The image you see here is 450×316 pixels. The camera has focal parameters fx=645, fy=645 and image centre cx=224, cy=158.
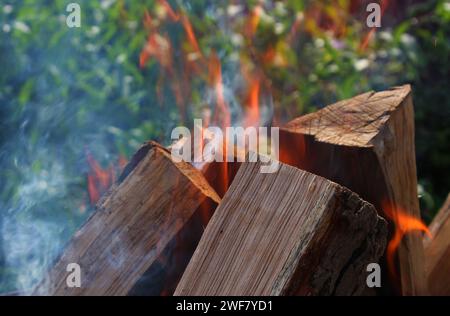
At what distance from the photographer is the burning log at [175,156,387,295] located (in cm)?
113

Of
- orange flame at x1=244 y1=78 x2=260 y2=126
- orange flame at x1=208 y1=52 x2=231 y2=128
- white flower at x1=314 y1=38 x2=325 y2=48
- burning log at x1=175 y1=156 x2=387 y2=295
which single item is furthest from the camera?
white flower at x1=314 y1=38 x2=325 y2=48

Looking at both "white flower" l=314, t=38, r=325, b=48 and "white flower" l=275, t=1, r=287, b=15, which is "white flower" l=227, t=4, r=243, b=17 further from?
"white flower" l=314, t=38, r=325, b=48

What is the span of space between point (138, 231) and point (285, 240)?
359 mm

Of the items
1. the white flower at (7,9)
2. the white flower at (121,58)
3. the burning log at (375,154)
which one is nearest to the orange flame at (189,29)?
the white flower at (121,58)

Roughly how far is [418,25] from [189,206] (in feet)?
7.56

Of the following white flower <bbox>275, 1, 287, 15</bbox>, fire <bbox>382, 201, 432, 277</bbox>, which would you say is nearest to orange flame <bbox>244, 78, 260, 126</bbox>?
fire <bbox>382, 201, 432, 277</bbox>

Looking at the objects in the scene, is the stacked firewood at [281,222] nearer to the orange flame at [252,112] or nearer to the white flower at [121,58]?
the orange flame at [252,112]

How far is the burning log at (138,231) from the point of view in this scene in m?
1.35

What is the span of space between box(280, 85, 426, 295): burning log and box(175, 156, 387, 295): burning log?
0.70 ft

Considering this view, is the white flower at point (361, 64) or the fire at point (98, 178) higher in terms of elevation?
the white flower at point (361, 64)

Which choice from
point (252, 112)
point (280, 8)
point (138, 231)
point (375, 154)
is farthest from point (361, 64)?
point (138, 231)

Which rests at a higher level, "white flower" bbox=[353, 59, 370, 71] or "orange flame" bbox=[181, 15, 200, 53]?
"orange flame" bbox=[181, 15, 200, 53]

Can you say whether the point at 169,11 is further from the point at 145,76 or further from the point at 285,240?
the point at 285,240

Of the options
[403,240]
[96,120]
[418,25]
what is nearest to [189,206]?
[403,240]
